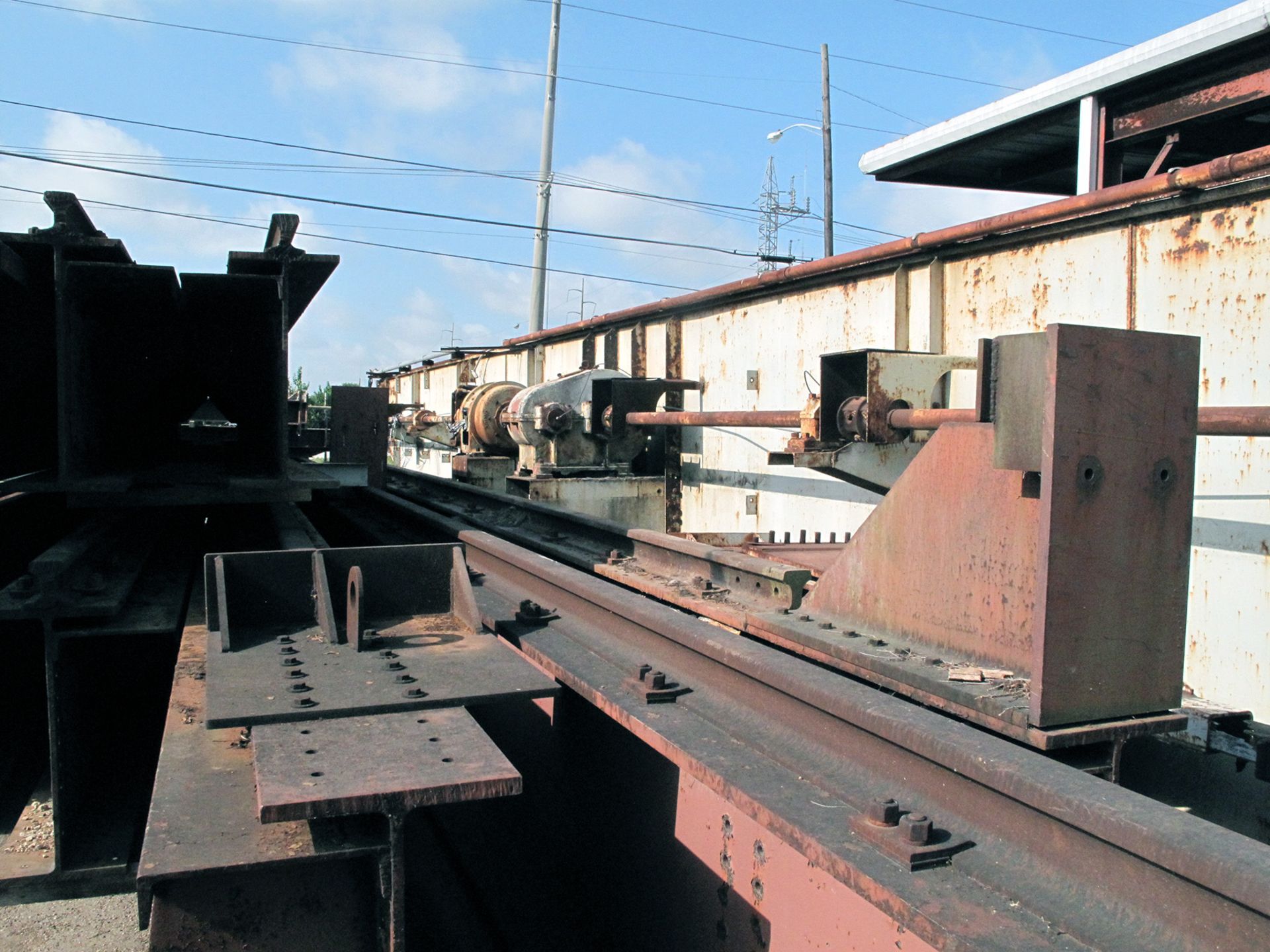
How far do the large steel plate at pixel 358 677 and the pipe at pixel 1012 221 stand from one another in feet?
11.7

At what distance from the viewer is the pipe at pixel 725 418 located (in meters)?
5.73

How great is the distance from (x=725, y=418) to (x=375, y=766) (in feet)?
16.1

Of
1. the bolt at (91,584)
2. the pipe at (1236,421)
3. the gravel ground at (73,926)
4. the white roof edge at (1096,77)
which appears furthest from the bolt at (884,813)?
the white roof edge at (1096,77)

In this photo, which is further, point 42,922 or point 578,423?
point 578,423

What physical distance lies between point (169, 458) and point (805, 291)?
4.56m

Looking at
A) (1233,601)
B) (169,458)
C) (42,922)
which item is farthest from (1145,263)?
(169,458)

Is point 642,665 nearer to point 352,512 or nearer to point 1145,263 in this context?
point 1145,263

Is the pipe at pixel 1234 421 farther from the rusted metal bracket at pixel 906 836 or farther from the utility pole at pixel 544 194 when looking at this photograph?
the utility pole at pixel 544 194

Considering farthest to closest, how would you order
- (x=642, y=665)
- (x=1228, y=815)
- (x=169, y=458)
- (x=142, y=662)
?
(x=169, y=458), (x=142, y=662), (x=642, y=665), (x=1228, y=815)

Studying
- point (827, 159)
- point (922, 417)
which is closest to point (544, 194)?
point (827, 159)

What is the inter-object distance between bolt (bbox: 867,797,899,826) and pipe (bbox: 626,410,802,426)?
3515 millimetres

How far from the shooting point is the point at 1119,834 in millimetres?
1444

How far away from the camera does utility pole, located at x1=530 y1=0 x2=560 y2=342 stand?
20.0m

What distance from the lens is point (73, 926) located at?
3.29m
